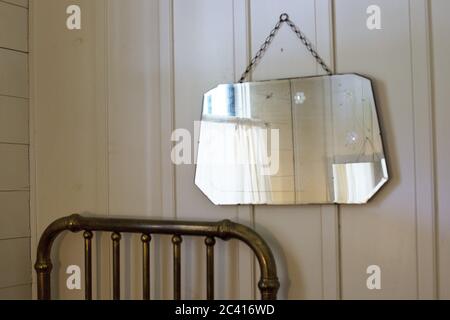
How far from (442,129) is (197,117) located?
2.17ft

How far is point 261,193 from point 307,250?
0.20m

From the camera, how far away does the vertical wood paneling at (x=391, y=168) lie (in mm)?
1118

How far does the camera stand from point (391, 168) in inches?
44.5

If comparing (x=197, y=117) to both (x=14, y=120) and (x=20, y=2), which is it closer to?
(x=14, y=120)

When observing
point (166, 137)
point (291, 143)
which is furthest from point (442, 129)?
point (166, 137)

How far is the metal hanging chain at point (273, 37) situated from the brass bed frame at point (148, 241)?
0.43 m

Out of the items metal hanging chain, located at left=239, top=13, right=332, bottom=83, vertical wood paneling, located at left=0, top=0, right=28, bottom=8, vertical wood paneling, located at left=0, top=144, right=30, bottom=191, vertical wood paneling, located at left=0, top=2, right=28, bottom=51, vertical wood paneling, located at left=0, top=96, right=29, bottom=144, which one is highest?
vertical wood paneling, located at left=0, top=0, right=28, bottom=8

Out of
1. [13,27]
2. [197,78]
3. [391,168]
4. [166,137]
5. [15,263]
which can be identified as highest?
[13,27]

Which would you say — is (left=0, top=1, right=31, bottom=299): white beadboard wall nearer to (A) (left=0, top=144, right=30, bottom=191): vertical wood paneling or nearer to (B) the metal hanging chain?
(A) (left=0, top=144, right=30, bottom=191): vertical wood paneling

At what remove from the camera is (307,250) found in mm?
1204

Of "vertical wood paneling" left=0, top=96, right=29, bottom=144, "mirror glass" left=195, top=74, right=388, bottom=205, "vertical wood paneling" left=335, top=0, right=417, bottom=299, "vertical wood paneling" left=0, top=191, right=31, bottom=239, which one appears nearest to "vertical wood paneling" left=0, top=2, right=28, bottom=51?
"vertical wood paneling" left=0, top=96, right=29, bottom=144

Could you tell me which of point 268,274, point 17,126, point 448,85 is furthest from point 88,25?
point 448,85

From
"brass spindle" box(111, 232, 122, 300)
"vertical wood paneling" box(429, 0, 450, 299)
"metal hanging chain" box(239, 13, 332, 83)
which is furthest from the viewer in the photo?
"brass spindle" box(111, 232, 122, 300)

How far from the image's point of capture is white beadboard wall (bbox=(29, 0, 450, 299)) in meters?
1.11
